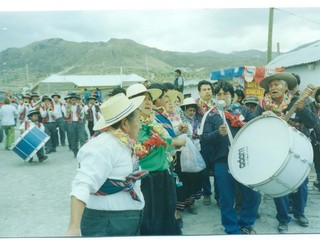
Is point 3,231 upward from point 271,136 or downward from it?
downward

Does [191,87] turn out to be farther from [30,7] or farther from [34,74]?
[34,74]

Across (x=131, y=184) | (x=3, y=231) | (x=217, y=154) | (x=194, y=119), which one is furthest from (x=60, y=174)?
(x=131, y=184)

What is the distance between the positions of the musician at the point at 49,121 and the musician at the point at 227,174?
728 centimetres

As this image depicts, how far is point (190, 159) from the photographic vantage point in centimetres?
454

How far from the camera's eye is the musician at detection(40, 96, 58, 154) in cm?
1023

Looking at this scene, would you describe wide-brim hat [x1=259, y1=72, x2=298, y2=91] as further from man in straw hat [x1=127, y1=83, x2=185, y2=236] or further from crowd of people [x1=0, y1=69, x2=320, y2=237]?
man in straw hat [x1=127, y1=83, x2=185, y2=236]

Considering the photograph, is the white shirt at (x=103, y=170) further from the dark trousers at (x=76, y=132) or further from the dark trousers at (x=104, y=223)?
the dark trousers at (x=76, y=132)

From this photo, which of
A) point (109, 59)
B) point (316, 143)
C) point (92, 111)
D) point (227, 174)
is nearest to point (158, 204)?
point (227, 174)

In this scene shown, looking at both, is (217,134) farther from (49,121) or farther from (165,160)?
(49,121)

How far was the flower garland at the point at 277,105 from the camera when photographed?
3.95 meters

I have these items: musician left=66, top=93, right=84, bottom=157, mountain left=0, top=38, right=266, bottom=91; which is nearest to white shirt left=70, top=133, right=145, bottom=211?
musician left=66, top=93, right=84, bottom=157

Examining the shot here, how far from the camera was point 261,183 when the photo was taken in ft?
10.2

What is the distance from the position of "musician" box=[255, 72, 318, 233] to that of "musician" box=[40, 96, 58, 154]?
24.4 feet

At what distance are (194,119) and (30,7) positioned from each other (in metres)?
2.72
